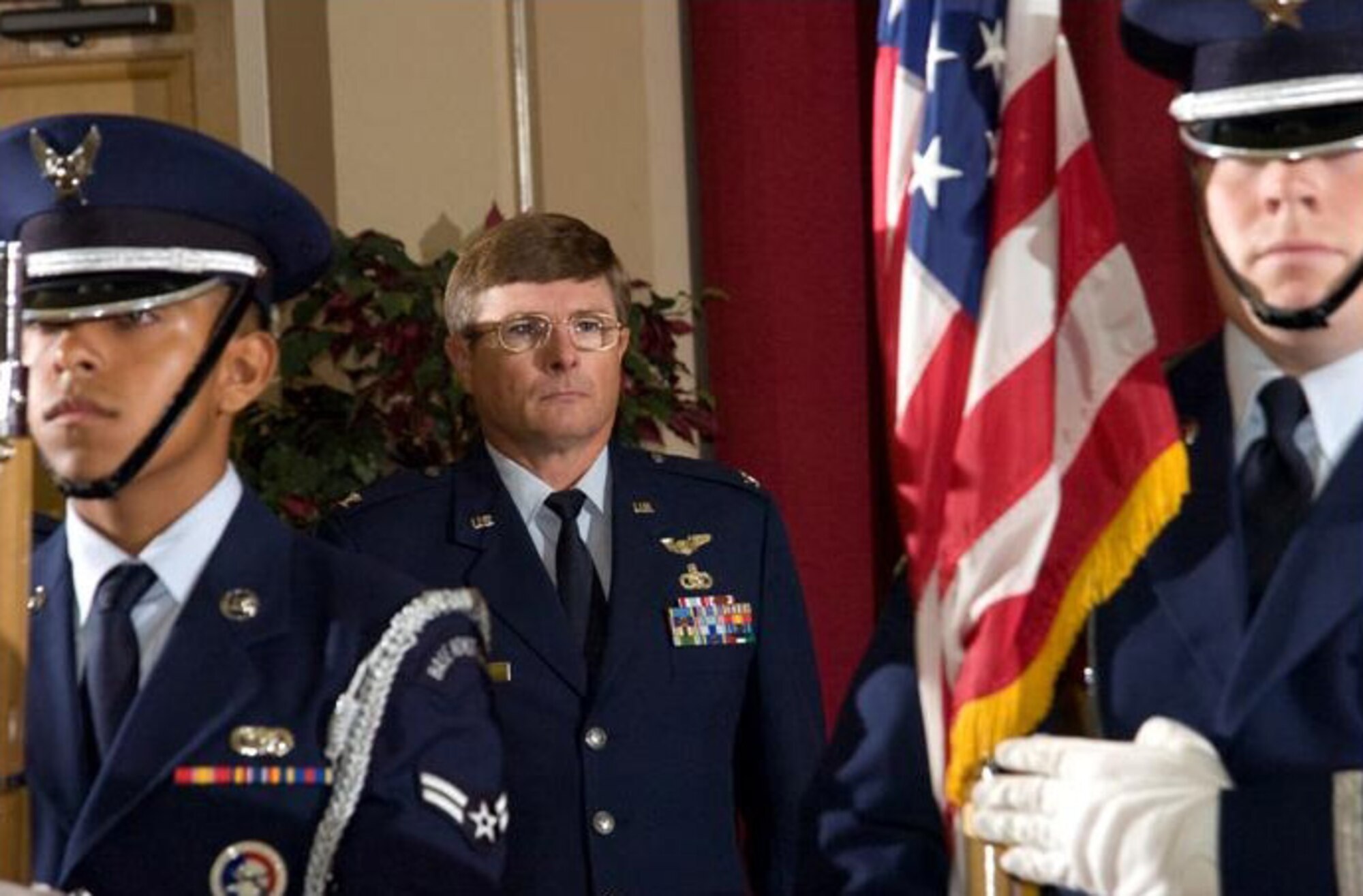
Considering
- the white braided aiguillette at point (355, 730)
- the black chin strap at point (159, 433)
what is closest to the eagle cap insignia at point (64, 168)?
the black chin strap at point (159, 433)

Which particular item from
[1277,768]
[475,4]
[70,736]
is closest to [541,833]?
[70,736]

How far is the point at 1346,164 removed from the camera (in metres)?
2.04

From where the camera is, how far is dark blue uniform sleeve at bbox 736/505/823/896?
118 inches

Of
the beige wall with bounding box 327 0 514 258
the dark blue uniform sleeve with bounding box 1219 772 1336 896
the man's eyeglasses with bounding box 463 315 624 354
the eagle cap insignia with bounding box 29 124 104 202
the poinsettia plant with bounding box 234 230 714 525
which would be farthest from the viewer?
the beige wall with bounding box 327 0 514 258

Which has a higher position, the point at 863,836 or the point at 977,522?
the point at 977,522

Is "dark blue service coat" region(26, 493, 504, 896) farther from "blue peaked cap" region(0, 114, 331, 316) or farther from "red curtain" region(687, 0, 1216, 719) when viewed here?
"red curtain" region(687, 0, 1216, 719)

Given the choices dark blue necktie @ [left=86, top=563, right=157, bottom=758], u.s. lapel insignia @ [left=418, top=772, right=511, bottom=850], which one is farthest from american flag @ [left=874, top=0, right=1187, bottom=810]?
dark blue necktie @ [left=86, top=563, right=157, bottom=758]

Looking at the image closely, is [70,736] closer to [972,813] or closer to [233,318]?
[233,318]

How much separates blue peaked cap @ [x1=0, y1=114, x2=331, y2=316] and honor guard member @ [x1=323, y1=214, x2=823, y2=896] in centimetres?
71

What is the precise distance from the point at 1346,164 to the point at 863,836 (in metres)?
0.63

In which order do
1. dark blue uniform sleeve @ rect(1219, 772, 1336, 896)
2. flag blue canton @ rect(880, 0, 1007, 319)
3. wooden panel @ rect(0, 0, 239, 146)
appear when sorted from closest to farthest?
dark blue uniform sleeve @ rect(1219, 772, 1336, 896) → flag blue canton @ rect(880, 0, 1007, 319) → wooden panel @ rect(0, 0, 239, 146)

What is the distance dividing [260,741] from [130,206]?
45cm

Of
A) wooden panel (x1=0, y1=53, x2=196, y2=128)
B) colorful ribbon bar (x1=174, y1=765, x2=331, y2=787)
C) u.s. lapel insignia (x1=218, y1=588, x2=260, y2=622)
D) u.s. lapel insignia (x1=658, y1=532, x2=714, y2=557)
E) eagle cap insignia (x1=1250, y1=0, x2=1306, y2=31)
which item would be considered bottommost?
colorful ribbon bar (x1=174, y1=765, x2=331, y2=787)

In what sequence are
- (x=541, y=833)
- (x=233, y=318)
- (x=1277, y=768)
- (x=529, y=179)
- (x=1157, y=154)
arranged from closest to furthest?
(x=1277, y=768) → (x=233, y=318) → (x=541, y=833) → (x=1157, y=154) → (x=529, y=179)
